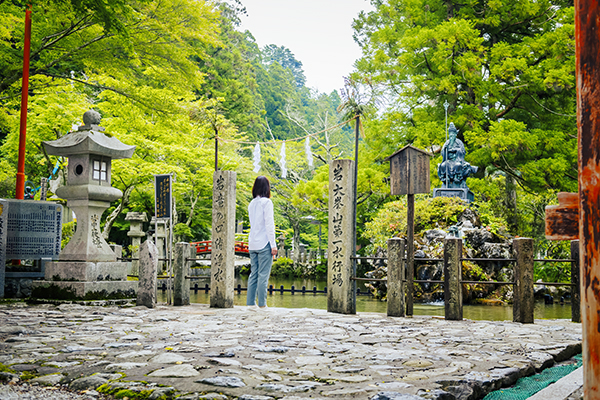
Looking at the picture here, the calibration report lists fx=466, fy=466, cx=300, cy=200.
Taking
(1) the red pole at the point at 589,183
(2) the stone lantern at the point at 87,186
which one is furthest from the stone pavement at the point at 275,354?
(2) the stone lantern at the point at 87,186

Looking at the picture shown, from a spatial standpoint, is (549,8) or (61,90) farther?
(549,8)

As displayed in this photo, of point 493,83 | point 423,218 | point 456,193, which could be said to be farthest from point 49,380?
point 493,83

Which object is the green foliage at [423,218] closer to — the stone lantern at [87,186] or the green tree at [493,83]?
the green tree at [493,83]

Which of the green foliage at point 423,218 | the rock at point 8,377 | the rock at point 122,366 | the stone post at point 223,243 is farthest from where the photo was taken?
the green foliage at point 423,218

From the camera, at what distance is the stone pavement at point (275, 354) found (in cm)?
334

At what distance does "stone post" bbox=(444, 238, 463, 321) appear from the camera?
7594 mm

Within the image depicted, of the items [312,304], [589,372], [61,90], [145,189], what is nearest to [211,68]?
[145,189]

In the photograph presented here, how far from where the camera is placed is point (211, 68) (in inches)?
1294

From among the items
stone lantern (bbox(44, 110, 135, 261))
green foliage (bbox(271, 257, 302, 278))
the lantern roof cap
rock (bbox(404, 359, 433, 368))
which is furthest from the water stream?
green foliage (bbox(271, 257, 302, 278))

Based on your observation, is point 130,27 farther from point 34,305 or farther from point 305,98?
point 305,98

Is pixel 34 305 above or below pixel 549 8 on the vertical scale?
below

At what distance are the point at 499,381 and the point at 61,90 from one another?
16.9 metres

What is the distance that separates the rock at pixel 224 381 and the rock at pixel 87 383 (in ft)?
2.33

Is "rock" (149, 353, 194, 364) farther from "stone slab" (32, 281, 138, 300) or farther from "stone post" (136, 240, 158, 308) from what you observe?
"stone slab" (32, 281, 138, 300)
